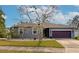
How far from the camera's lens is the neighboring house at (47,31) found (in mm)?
28734

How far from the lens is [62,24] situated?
28.7m

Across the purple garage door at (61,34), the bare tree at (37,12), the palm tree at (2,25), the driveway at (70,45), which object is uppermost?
the bare tree at (37,12)

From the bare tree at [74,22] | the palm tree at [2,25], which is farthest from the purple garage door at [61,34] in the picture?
the palm tree at [2,25]

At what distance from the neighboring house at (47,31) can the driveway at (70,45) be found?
2.9 inches

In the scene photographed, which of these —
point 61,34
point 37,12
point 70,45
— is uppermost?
point 37,12

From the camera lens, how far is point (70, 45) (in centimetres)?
2877

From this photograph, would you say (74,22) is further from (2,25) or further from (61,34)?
(2,25)

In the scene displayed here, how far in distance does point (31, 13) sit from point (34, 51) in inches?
21.9

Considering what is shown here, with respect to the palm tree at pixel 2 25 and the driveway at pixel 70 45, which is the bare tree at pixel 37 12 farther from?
the driveway at pixel 70 45

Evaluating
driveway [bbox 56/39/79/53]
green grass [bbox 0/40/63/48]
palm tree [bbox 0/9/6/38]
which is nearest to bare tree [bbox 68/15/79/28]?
driveway [bbox 56/39/79/53]

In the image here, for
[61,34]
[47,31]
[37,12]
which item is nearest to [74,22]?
[61,34]

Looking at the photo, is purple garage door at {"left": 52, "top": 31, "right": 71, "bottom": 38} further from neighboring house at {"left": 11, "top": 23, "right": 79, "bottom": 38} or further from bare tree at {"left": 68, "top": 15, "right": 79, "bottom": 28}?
bare tree at {"left": 68, "top": 15, "right": 79, "bottom": 28}

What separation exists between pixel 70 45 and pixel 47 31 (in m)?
0.39

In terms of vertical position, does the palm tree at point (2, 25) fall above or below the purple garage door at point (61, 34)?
above
